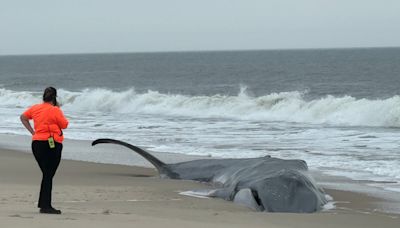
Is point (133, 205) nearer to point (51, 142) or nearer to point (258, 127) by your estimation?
point (51, 142)

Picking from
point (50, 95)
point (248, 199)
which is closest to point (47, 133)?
point (50, 95)

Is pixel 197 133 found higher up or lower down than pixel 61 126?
lower down

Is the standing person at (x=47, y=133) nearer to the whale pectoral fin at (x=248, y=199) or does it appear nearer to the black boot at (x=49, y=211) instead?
the black boot at (x=49, y=211)

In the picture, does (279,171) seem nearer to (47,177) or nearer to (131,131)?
(47,177)

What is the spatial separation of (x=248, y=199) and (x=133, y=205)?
5.02 ft

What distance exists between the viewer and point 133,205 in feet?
29.0

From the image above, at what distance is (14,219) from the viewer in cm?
638

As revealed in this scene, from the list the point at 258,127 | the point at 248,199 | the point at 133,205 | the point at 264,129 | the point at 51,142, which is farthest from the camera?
the point at 258,127

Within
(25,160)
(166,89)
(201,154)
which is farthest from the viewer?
(166,89)

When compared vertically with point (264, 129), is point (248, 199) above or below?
above

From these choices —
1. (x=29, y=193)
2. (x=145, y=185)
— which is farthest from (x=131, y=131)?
(x=29, y=193)

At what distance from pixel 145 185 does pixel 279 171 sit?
2606 millimetres

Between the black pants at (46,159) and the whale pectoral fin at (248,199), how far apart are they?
9.13 feet

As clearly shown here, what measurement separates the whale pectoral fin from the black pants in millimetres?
2784
